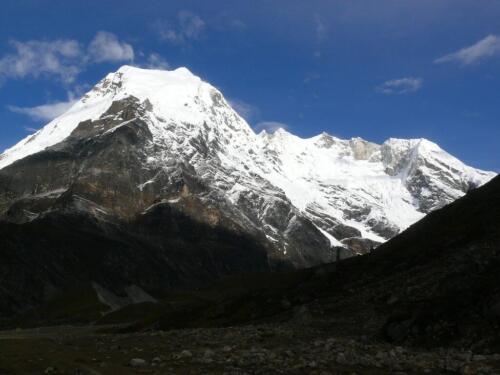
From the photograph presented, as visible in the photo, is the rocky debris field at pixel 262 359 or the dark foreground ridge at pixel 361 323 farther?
the dark foreground ridge at pixel 361 323

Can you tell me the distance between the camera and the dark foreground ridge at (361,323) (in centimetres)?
3144

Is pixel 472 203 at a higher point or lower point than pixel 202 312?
higher

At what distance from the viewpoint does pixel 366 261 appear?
233 feet

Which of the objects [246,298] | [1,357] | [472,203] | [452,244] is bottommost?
[1,357]

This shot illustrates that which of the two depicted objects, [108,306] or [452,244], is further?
[108,306]

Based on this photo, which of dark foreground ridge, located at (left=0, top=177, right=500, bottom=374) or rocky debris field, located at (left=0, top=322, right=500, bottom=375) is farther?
dark foreground ridge, located at (left=0, top=177, right=500, bottom=374)

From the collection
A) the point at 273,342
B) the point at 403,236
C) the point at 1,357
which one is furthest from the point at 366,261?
the point at 1,357

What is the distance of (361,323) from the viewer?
1876 inches

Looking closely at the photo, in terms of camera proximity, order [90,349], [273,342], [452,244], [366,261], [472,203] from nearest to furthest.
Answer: [273,342] < [90,349] < [452,244] < [366,261] < [472,203]

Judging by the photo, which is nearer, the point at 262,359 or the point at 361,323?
the point at 262,359

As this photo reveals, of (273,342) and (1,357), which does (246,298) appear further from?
(1,357)

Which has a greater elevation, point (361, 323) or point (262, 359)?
point (361, 323)

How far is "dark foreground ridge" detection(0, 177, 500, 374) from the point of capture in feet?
103

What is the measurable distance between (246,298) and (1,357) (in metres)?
44.3
